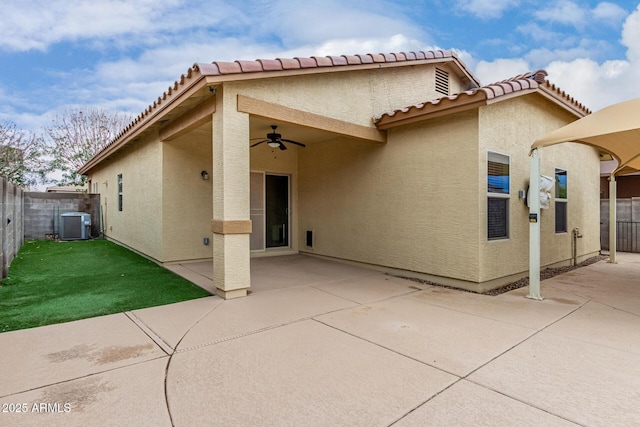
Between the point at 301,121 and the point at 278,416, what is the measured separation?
4.62 meters

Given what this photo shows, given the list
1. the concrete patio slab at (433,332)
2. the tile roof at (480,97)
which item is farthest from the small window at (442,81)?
the concrete patio slab at (433,332)

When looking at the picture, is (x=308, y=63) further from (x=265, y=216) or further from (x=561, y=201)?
(x=561, y=201)

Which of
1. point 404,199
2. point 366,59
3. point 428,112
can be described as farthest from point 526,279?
point 366,59

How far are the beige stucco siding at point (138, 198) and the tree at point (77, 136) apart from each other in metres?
13.3

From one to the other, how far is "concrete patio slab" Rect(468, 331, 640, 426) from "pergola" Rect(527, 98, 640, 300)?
2.23 meters

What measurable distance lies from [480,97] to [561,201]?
4.77 m

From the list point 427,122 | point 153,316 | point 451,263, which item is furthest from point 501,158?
point 153,316

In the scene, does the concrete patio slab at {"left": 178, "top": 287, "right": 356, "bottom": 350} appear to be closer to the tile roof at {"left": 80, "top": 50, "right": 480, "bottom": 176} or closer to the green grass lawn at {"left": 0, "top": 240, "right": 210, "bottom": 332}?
the green grass lawn at {"left": 0, "top": 240, "right": 210, "bottom": 332}

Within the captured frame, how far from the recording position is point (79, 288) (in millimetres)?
5766

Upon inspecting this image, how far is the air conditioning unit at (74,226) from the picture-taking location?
12383mm

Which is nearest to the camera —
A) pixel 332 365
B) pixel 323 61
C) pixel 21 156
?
pixel 332 365

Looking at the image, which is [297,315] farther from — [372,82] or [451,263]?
[372,82]

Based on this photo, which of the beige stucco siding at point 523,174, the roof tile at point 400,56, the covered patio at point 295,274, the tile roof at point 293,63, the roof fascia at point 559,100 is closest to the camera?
the tile roof at point 293,63

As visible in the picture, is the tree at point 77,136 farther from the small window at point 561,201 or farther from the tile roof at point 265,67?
the small window at point 561,201
